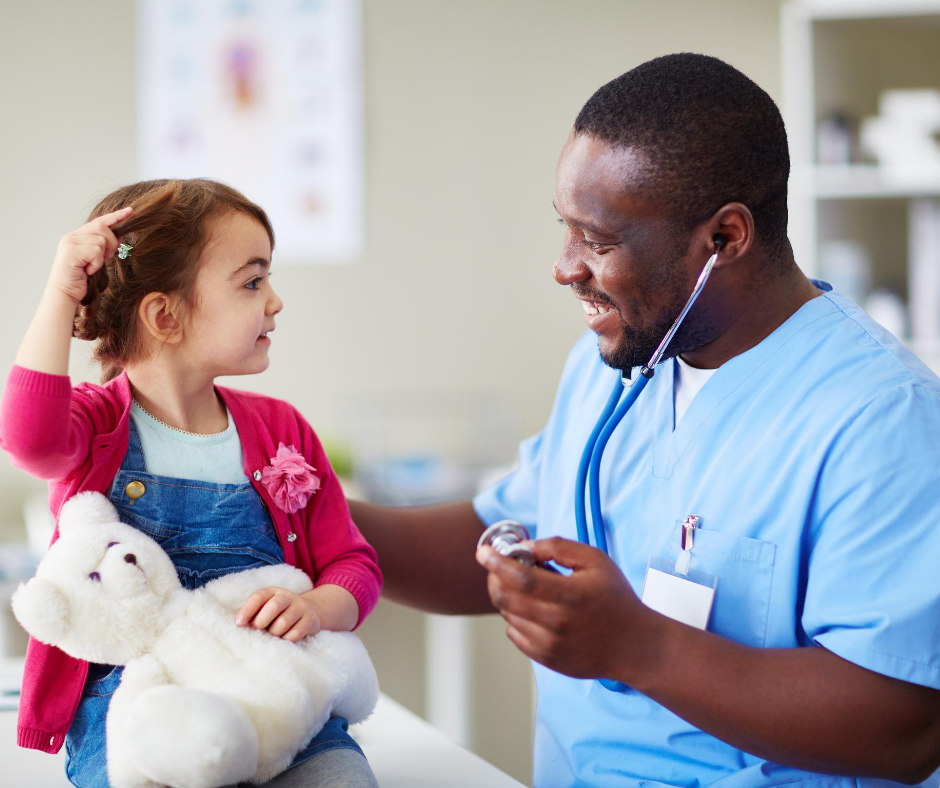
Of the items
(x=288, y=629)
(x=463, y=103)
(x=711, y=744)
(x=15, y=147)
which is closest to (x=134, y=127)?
(x=15, y=147)

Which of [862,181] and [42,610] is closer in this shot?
[42,610]

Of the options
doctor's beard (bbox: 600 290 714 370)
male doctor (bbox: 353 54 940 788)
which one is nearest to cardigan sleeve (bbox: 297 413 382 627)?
male doctor (bbox: 353 54 940 788)

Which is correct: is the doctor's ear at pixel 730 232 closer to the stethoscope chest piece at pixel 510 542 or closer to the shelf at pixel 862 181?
the stethoscope chest piece at pixel 510 542

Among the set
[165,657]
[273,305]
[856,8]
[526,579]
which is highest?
[856,8]

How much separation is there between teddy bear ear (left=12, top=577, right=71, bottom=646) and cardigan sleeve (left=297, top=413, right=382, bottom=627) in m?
0.28

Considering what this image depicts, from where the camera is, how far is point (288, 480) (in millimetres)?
1035

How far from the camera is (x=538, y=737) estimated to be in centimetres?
117

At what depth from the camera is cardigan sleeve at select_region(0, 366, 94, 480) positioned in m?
0.85

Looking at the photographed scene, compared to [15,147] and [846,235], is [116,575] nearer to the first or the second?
[15,147]

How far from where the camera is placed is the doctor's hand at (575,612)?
0.76 meters

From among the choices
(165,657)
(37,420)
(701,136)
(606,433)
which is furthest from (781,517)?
(37,420)

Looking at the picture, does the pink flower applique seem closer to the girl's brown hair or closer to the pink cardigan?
the pink cardigan

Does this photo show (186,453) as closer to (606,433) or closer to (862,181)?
(606,433)

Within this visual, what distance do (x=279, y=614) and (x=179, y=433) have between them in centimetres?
23
